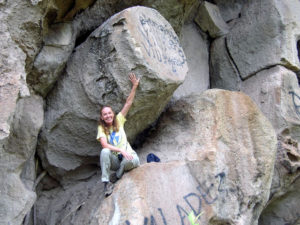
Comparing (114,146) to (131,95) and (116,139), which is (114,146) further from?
(131,95)

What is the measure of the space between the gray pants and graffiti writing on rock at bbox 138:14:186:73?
0.74 metres

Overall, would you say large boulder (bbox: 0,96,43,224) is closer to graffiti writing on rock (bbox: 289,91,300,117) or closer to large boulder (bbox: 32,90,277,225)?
large boulder (bbox: 32,90,277,225)

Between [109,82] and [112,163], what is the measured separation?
1.87 ft

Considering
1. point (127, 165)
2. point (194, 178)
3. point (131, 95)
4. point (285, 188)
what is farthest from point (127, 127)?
point (285, 188)

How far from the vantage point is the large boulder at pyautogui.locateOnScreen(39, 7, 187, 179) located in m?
2.62

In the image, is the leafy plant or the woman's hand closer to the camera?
the leafy plant

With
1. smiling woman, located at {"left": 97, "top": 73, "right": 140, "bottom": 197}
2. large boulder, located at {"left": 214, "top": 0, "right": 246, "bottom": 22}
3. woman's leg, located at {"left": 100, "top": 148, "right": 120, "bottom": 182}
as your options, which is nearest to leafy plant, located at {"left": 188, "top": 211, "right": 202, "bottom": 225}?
smiling woman, located at {"left": 97, "top": 73, "right": 140, "bottom": 197}

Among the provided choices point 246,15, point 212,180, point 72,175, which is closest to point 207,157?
point 212,180

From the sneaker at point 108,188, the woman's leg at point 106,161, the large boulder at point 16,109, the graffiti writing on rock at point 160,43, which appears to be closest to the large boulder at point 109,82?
the graffiti writing on rock at point 160,43

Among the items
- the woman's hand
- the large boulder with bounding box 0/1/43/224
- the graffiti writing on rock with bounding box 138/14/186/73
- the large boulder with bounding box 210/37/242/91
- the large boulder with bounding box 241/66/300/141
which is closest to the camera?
the large boulder with bounding box 0/1/43/224

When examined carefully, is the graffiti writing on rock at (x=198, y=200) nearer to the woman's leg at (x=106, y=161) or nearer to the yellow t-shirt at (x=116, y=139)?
the woman's leg at (x=106, y=161)

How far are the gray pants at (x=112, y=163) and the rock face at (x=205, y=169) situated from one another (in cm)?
6

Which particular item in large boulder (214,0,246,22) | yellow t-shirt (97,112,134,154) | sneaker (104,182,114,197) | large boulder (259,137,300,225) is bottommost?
large boulder (259,137,300,225)

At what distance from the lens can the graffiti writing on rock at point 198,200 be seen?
7.60ft
